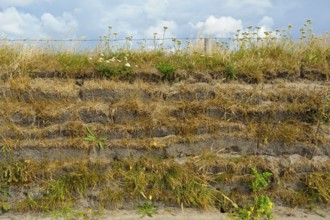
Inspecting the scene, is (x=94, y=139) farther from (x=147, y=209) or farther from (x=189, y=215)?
(x=189, y=215)

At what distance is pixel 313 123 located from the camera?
5.61 m

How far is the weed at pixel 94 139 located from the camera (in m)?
5.27

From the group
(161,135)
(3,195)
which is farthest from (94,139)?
(3,195)

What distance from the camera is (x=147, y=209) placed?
5016 mm

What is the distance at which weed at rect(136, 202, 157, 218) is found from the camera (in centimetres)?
496

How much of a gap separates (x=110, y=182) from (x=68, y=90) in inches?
63.5

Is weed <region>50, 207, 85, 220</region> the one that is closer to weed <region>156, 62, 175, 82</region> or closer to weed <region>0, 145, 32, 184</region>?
weed <region>0, 145, 32, 184</region>

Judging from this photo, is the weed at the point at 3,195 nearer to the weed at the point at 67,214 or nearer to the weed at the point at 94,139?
the weed at the point at 67,214

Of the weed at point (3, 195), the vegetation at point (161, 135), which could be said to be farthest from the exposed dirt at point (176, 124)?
the weed at point (3, 195)

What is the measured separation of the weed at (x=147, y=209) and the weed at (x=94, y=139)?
39.3 inches

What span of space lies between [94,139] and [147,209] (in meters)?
1.25

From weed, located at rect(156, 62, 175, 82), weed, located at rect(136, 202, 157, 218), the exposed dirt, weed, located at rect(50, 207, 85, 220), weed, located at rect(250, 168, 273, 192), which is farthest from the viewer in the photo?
weed, located at rect(156, 62, 175, 82)

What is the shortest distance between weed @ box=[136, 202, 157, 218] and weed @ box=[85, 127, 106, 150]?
998 millimetres

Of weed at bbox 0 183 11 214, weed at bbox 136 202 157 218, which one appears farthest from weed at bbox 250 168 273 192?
weed at bbox 0 183 11 214
